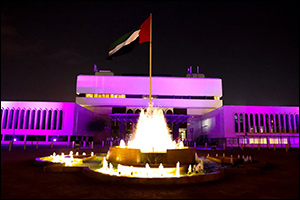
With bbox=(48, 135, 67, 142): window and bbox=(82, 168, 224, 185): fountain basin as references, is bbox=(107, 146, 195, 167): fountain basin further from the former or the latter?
bbox=(48, 135, 67, 142): window

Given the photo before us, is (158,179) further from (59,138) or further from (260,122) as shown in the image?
(260,122)

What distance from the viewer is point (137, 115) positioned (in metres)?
48.4

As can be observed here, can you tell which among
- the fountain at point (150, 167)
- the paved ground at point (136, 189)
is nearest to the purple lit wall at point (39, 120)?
the fountain at point (150, 167)

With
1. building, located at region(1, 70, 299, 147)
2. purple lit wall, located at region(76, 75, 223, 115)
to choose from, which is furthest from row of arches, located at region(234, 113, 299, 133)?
purple lit wall, located at region(76, 75, 223, 115)

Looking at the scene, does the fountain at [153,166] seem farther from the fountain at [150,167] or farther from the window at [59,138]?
the window at [59,138]

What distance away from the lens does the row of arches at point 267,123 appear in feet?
148

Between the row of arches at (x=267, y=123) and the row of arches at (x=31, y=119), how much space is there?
36332 mm

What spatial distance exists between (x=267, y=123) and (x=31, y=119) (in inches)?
1886

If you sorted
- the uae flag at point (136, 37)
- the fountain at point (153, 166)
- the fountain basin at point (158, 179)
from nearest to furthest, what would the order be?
1. the fountain basin at point (158, 179)
2. the fountain at point (153, 166)
3. the uae flag at point (136, 37)

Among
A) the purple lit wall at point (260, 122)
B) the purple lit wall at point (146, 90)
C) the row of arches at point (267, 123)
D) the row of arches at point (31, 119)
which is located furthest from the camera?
the purple lit wall at point (146, 90)

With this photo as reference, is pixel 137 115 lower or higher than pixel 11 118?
higher

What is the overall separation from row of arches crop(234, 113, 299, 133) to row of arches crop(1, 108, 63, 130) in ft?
119

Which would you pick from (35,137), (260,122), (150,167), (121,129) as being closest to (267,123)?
(260,122)

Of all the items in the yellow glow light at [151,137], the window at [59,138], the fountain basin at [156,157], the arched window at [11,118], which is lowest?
the window at [59,138]
